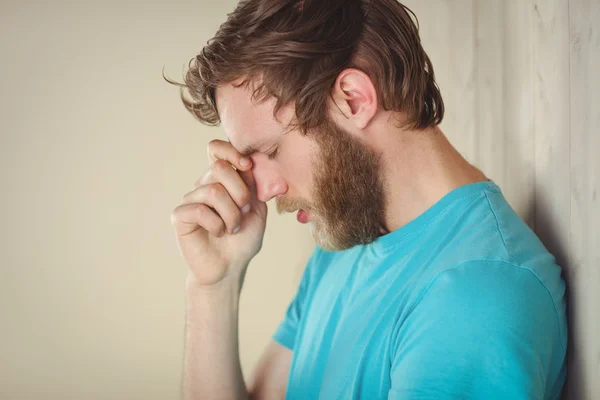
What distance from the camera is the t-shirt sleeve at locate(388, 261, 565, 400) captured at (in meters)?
0.72

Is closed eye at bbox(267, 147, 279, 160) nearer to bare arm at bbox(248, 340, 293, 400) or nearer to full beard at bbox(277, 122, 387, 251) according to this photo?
full beard at bbox(277, 122, 387, 251)

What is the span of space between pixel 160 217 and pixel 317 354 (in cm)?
156

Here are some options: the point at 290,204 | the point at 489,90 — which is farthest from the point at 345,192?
the point at 489,90

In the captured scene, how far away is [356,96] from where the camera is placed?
0.99 meters

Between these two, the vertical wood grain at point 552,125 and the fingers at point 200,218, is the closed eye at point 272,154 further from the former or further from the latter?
the vertical wood grain at point 552,125

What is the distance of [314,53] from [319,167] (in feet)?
0.63

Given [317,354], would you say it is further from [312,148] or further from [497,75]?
[497,75]

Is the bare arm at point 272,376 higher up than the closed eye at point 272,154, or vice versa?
the closed eye at point 272,154

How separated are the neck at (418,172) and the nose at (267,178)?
0.20 m

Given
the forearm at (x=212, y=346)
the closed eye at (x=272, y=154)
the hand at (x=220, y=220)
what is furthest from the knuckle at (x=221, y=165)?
the forearm at (x=212, y=346)

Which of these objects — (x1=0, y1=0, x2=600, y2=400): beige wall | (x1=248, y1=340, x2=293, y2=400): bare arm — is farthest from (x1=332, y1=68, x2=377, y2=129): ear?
(x1=0, y1=0, x2=600, y2=400): beige wall

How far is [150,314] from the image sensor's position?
2.52m

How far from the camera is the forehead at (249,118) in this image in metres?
1.01

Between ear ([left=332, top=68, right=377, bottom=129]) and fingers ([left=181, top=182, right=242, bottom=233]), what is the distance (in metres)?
0.30
